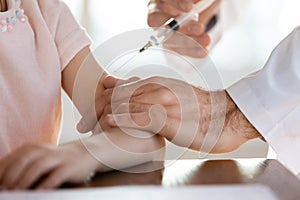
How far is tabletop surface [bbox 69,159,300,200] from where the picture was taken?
64 centimetres

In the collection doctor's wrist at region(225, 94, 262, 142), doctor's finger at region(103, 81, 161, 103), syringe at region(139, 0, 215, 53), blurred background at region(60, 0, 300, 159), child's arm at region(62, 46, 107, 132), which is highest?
syringe at region(139, 0, 215, 53)

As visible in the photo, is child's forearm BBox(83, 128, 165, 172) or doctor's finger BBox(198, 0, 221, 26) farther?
doctor's finger BBox(198, 0, 221, 26)

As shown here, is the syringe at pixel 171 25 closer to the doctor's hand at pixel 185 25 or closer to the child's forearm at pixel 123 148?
the doctor's hand at pixel 185 25

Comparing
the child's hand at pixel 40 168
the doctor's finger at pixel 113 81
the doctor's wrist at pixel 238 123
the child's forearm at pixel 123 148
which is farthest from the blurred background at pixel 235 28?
the child's hand at pixel 40 168

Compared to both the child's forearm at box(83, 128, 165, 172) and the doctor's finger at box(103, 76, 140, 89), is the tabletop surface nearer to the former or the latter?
the child's forearm at box(83, 128, 165, 172)

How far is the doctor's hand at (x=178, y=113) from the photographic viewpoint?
81 cm

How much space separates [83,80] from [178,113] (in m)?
0.28

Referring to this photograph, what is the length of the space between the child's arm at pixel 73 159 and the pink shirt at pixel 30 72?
32 cm

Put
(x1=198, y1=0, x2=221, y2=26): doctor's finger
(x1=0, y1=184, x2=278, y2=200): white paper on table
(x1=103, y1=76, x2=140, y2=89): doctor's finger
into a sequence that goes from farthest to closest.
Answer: (x1=198, y1=0, x2=221, y2=26): doctor's finger
(x1=103, y1=76, x2=140, y2=89): doctor's finger
(x1=0, y1=184, x2=278, y2=200): white paper on table

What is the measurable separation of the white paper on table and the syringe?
39 centimetres

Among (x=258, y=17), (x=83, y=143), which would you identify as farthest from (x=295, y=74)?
(x=258, y=17)

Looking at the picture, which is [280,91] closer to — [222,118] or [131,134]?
[222,118]

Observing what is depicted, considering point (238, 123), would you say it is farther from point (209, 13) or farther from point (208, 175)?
point (209, 13)

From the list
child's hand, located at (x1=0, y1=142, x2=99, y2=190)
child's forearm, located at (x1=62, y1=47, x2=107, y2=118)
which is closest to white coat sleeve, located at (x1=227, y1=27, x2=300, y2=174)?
child's forearm, located at (x1=62, y1=47, x2=107, y2=118)
